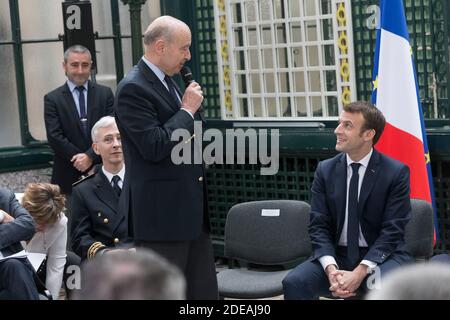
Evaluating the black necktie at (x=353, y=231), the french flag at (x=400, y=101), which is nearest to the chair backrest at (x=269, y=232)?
the black necktie at (x=353, y=231)

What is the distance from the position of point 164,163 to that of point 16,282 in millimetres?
1187

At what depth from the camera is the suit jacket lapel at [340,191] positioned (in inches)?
207

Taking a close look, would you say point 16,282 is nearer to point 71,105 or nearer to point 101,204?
point 101,204

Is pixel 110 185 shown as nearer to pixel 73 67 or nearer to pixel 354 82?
pixel 73 67

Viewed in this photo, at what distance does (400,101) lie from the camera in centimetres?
628

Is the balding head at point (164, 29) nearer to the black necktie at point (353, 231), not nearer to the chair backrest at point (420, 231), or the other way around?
the black necktie at point (353, 231)

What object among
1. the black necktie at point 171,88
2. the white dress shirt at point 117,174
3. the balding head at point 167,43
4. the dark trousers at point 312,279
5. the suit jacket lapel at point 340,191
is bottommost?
the dark trousers at point 312,279

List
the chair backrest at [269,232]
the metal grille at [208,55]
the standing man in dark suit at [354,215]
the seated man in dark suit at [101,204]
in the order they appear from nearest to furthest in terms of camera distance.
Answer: the standing man in dark suit at [354,215] → the seated man in dark suit at [101,204] → the chair backrest at [269,232] → the metal grille at [208,55]

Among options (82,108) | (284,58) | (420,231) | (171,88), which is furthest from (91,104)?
(420,231)

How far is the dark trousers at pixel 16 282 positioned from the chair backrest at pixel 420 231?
1.97m

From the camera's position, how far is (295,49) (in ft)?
25.2

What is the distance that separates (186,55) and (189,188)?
610 millimetres

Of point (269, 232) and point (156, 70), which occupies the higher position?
point (156, 70)
